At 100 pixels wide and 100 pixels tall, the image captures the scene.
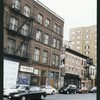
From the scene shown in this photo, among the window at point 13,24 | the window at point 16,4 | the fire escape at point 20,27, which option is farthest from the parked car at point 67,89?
the window at point 16,4

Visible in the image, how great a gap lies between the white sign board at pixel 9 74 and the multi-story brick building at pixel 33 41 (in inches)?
29.3

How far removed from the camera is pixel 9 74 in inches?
957

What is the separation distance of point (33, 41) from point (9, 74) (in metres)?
10.2

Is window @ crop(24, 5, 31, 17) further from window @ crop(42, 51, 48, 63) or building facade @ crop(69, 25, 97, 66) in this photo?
window @ crop(42, 51, 48, 63)

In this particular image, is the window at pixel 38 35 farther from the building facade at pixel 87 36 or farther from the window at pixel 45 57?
the building facade at pixel 87 36

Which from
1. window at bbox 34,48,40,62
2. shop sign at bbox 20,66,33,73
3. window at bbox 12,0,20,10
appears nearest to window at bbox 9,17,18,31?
window at bbox 12,0,20,10

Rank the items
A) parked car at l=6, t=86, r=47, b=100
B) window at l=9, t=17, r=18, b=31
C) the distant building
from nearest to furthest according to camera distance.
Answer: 1. parked car at l=6, t=86, r=47, b=100
2. window at l=9, t=17, r=18, b=31
3. the distant building

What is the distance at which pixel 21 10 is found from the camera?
31141 mm

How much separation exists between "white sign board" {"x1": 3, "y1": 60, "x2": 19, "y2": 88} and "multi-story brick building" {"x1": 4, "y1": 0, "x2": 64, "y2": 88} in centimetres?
74

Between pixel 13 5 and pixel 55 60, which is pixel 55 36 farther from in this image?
pixel 13 5

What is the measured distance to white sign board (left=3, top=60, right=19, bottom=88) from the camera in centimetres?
2373

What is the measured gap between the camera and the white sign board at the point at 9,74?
934 inches

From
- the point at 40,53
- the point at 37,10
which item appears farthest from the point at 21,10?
the point at 40,53

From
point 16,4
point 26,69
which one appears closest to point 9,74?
point 26,69
